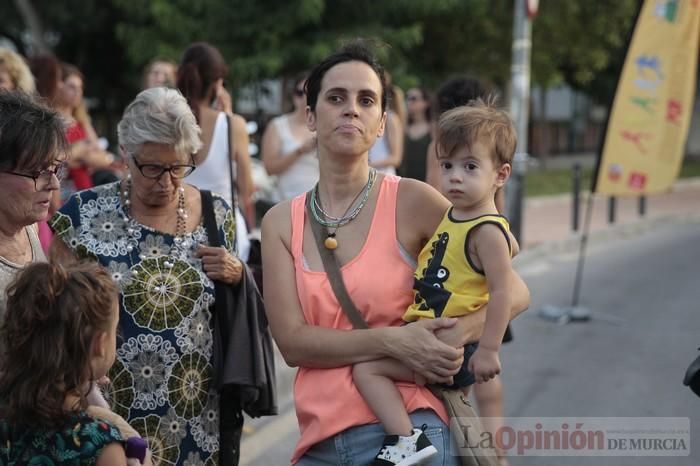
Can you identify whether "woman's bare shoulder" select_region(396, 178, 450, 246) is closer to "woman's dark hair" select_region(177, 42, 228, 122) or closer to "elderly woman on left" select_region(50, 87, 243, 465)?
"elderly woman on left" select_region(50, 87, 243, 465)

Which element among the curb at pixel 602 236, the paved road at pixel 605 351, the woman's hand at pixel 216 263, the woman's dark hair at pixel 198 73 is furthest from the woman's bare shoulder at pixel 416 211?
the curb at pixel 602 236

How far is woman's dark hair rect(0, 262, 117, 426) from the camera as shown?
2230 mm

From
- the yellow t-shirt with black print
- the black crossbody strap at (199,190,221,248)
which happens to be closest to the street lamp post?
the black crossbody strap at (199,190,221,248)

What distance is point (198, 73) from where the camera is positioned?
192 inches

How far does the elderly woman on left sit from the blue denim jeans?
671 mm

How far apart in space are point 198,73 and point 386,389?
277 centimetres

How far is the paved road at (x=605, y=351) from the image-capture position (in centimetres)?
604

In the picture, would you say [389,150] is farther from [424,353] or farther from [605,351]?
[424,353]

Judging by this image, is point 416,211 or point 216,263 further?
point 216,263

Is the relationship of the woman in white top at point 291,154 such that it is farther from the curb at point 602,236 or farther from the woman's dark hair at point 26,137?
the curb at point 602,236

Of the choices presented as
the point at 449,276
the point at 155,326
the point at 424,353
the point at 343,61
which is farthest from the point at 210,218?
the point at 424,353

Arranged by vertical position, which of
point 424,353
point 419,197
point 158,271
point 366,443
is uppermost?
point 419,197

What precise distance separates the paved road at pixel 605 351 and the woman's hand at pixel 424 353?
297 centimetres

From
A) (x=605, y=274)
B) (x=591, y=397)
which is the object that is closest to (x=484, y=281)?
(x=591, y=397)
